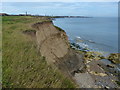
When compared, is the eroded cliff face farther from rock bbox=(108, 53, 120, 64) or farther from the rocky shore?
rock bbox=(108, 53, 120, 64)

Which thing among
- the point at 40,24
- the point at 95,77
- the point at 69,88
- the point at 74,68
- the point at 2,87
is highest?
the point at 40,24

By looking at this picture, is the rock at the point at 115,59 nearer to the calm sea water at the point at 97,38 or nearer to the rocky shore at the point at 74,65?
the rocky shore at the point at 74,65

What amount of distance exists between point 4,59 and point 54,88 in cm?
263

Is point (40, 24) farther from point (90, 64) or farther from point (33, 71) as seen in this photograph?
point (33, 71)

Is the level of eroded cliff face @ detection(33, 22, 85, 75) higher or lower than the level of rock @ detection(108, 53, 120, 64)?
higher

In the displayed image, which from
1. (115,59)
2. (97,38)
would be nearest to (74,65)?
(115,59)

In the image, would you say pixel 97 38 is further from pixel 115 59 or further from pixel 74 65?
pixel 74 65

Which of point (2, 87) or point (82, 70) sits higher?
point (2, 87)

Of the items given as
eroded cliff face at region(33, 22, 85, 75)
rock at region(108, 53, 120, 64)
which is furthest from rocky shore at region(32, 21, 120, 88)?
rock at region(108, 53, 120, 64)

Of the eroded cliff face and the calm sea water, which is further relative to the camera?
the calm sea water

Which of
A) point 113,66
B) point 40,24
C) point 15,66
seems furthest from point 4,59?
point 113,66

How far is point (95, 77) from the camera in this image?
2334 centimetres

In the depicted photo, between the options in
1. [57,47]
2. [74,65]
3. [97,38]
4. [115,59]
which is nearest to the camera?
[74,65]

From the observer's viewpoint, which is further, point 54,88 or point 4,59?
point 4,59
